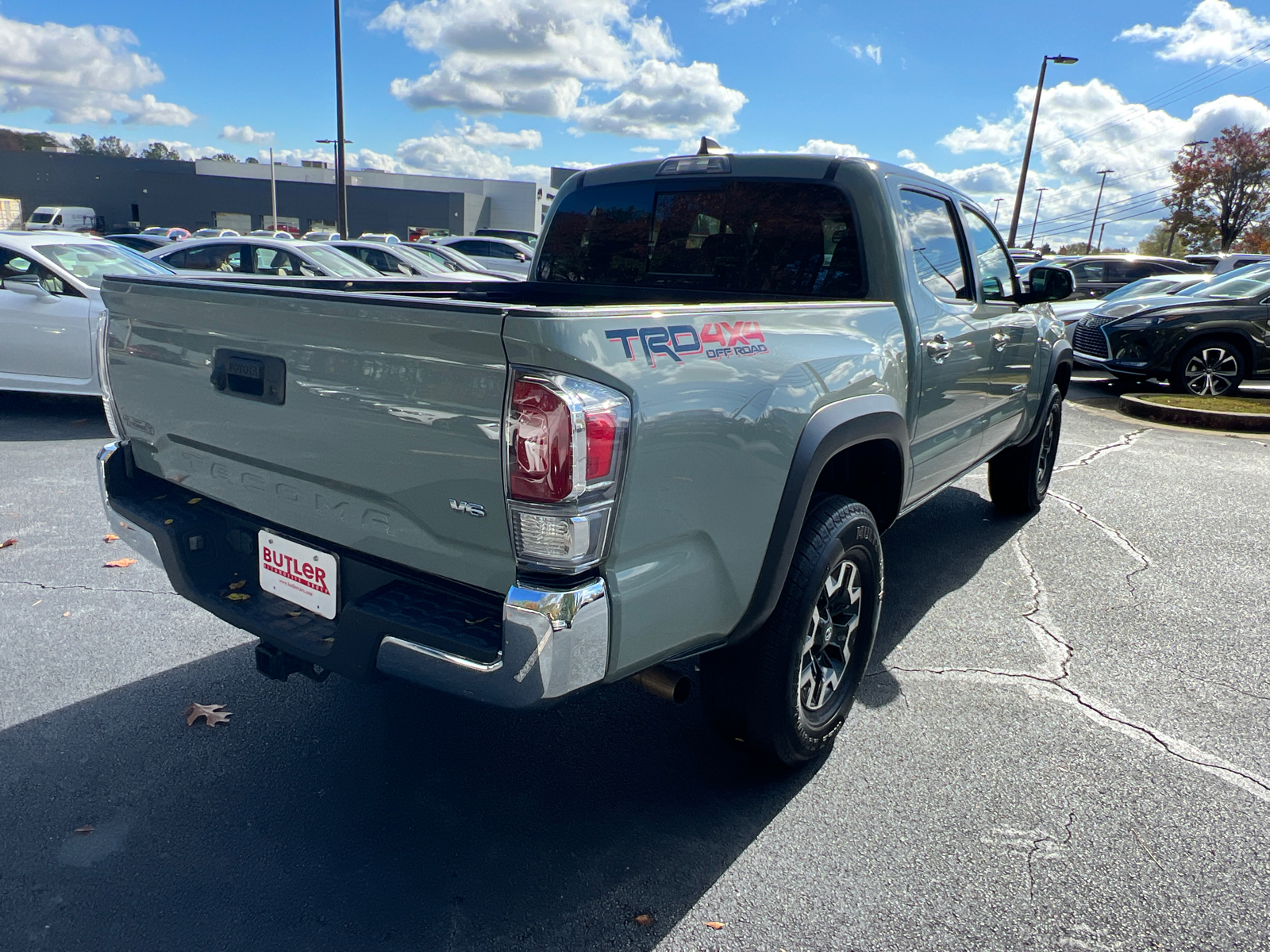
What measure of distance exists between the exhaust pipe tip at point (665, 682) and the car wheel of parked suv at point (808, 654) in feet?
0.96

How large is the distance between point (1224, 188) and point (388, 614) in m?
55.7

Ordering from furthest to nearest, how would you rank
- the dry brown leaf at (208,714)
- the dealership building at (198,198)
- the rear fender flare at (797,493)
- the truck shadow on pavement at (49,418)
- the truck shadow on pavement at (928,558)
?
the dealership building at (198,198)
the truck shadow on pavement at (49,418)
the truck shadow on pavement at (928,558)
the dry brown leaf at (208,714)
the rear fender flare at (797,493)

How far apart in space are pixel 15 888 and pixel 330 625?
1050 millimetres

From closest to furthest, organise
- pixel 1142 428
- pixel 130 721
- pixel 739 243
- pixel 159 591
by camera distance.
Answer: pixel 130 721 → pixel 739 243 → pixel 159 591 → pixel 1142 428

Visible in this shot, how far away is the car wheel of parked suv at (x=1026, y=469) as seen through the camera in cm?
591

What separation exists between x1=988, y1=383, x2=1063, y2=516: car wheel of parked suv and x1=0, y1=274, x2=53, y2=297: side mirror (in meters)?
7.61

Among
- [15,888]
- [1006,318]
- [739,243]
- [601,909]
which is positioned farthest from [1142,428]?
[15,888]

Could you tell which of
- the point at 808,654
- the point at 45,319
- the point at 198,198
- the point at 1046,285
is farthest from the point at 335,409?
the point at 198,198

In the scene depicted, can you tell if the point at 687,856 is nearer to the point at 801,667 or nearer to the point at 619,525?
the point at 801,667

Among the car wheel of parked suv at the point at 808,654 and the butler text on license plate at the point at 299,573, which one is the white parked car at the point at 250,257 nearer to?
the butler text on license plate at the point at 299,573

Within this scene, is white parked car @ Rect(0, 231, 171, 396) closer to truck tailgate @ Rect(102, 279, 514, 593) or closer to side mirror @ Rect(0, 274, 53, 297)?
side mirror @ Rect(0, 274, 53, 297)

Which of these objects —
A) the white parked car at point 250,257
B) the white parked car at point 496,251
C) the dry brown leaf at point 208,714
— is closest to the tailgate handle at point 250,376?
the dry brown leaf at point 208,714

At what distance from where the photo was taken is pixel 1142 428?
9.58 m

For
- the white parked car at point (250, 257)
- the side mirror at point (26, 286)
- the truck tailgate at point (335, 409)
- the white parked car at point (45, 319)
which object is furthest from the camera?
the white parked car at point (250, 257)
